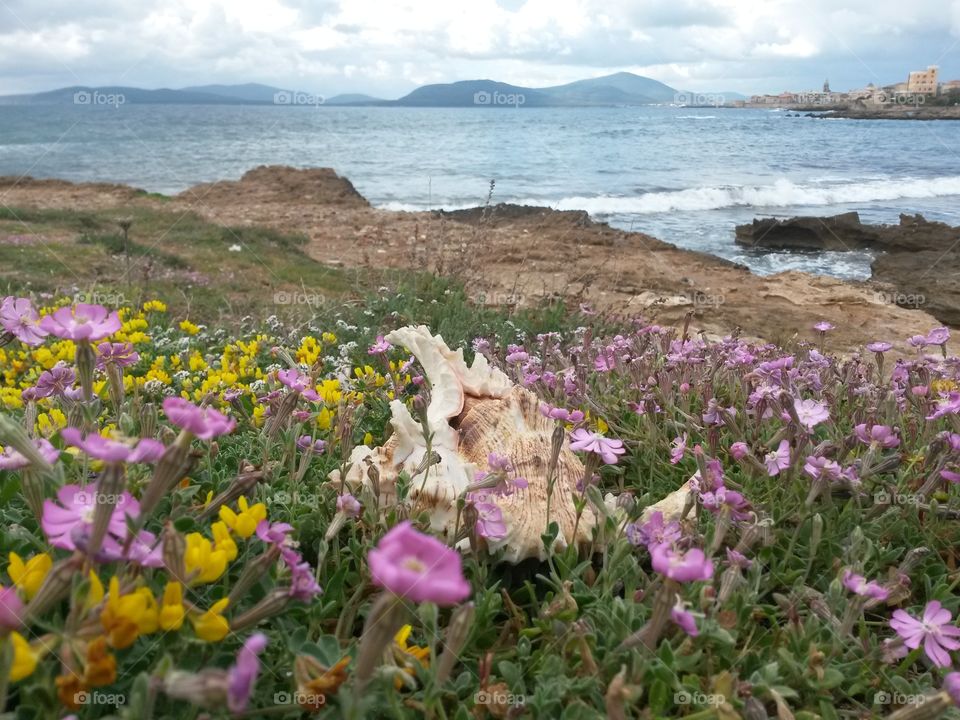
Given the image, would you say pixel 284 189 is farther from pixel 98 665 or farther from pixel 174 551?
pixel 98 665

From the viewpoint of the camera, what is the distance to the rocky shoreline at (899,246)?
8.40 meters

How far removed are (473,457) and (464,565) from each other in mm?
549

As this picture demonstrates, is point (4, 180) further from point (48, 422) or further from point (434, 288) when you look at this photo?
point (48, 422)

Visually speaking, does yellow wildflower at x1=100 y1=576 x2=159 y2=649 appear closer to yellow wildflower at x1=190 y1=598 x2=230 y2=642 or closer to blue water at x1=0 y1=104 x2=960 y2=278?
yellow wildflower at x1=190 y1=598 x2=230 y2=642

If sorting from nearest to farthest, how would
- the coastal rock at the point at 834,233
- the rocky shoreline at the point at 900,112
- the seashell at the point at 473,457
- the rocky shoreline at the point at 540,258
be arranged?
the seashell at the point at 473,457, the rocky shoreline at the point at 540,258, the coastal rock at the point at 834,233, the rocky shoreline at the point at 900,112

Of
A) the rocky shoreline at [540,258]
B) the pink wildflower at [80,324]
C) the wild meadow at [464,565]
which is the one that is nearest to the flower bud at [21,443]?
the wild meadow at [464,565]

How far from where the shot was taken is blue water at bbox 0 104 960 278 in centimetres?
1947

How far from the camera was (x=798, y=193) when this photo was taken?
21.9 m

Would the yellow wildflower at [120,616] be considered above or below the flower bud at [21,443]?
below

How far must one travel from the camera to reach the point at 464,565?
1.90m

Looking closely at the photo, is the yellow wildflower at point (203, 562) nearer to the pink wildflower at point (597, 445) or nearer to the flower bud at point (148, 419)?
the flower bud at point (148, 419)

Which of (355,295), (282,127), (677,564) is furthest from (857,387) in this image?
(282,127)

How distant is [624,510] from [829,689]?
0.58m

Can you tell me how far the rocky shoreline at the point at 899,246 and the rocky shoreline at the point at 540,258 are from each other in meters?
0.31
